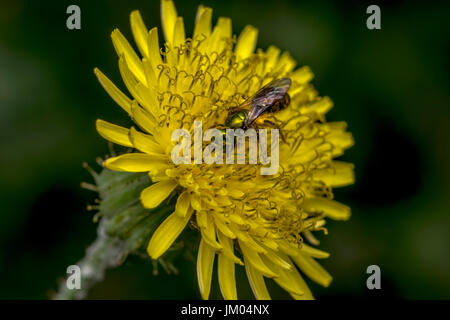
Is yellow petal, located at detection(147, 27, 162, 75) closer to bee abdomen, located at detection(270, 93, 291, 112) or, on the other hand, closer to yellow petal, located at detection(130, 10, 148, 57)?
yellow petal, located at detection(130, 10, 148, 57)

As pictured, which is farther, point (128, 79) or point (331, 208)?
point (331, 208)

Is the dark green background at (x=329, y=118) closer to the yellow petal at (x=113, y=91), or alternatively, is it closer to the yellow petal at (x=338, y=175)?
the yellow petal at (x=338, y=175)

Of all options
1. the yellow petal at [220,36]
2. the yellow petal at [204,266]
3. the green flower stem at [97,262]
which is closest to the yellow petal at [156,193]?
the yellow petal at [204,266]

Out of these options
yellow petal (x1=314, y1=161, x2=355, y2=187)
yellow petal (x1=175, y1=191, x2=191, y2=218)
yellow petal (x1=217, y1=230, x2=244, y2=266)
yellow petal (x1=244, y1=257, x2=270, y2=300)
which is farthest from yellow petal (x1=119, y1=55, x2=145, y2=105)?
yellow petal (x1=314, y1=161, x2=355, y2=187)

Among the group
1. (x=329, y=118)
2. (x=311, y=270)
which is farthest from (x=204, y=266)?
(x=329, y=118)

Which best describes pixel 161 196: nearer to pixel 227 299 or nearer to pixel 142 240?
pixel 142 240

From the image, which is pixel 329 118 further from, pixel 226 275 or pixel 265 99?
pixel 226 275
